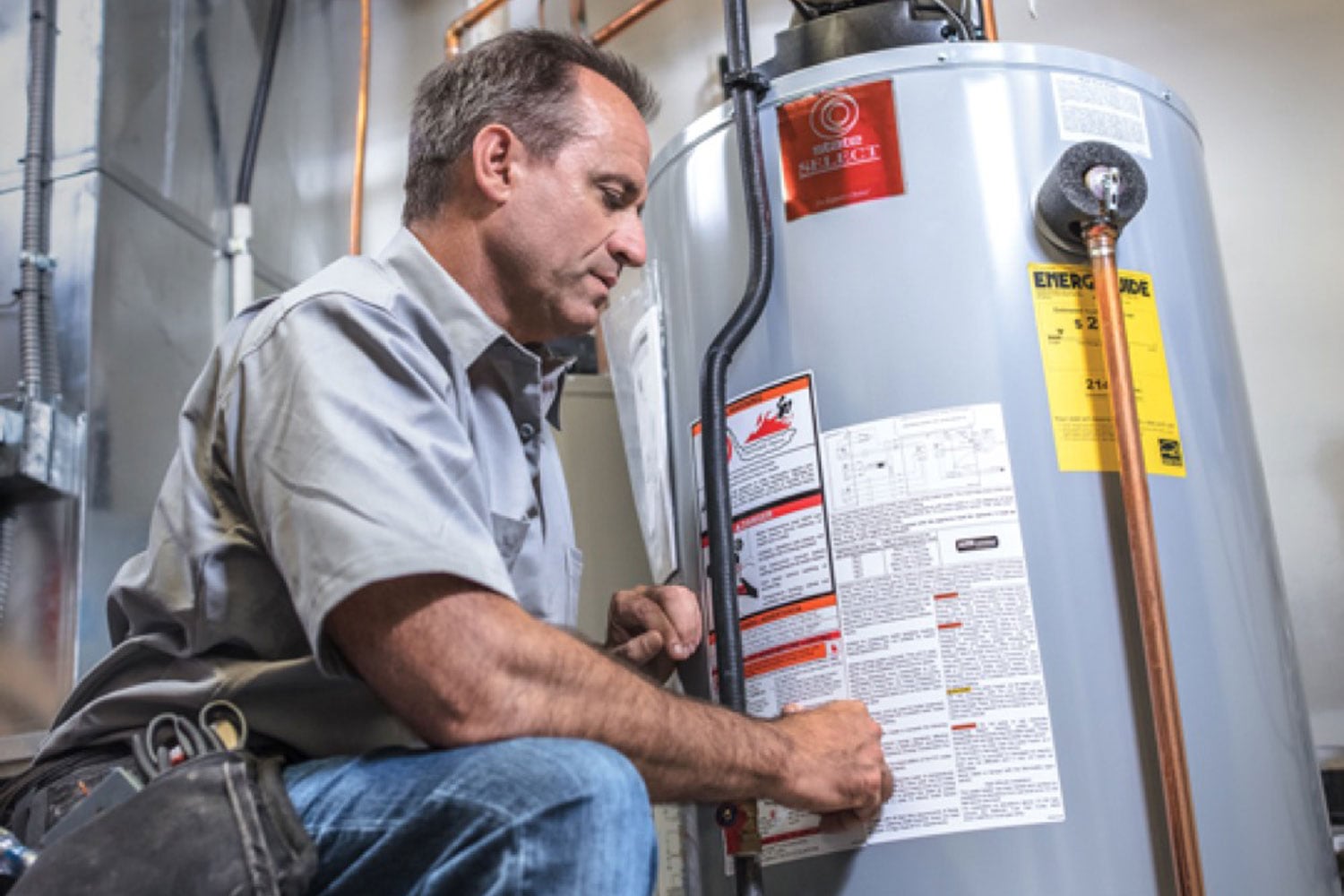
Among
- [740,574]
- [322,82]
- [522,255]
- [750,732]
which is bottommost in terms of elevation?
[750,732]

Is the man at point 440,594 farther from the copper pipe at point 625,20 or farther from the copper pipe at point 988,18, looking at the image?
the copper pipe at point 625,20

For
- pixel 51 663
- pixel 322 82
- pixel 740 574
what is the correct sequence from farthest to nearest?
1. pixel 322 82
2. pixel 51 663
3. pixel 740 574

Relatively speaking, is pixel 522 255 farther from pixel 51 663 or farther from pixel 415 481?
pixel 51 663

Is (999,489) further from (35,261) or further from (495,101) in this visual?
(35,261)

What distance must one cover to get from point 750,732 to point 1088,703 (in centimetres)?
29

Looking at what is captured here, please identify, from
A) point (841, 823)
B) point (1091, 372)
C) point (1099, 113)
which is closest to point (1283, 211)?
point (1099, 113)

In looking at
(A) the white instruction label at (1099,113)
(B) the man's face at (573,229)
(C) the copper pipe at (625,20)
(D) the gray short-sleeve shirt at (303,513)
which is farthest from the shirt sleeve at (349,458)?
(C) the copper pipe at (625,20)

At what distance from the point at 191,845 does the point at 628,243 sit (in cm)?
69

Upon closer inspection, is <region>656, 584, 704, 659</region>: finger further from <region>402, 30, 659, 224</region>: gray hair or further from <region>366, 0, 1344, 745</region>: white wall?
<region>366, 0, 1344, 745</region>: white wall

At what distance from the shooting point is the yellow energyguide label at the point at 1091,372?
1.13 m

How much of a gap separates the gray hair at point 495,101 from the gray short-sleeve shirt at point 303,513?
0.22m

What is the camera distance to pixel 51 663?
1.74m

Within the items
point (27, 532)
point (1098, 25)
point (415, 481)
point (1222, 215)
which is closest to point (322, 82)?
point (27, 532)

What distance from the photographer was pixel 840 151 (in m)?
1.23
